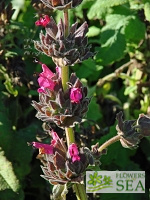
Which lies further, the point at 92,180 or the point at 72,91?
the point at 92,180

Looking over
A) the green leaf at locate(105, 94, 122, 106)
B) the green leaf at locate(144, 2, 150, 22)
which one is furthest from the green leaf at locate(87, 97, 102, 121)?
the green leaf at locate(144, 2, 150, 22)

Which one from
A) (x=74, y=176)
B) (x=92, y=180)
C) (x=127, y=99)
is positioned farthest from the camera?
(x=127, y=99)

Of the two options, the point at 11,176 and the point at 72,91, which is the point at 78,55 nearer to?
the point at 72,91

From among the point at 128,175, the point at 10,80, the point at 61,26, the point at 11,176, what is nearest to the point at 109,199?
the point at 128,175

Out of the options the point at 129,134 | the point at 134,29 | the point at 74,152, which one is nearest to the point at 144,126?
the point at 129,134

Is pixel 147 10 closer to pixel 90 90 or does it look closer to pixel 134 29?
pixel 134 29

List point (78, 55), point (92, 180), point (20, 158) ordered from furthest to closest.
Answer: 1. point (20, 158)
2. point (92, 180)
3. point (78, 55)
